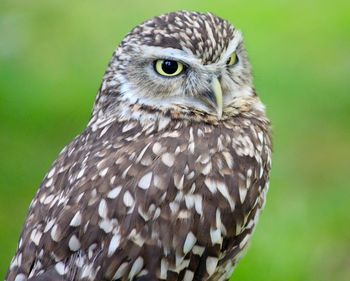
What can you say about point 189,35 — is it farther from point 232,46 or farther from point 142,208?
point 142,208

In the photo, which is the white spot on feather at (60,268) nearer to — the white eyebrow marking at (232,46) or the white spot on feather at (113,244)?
the white spot on feather at (113,244)

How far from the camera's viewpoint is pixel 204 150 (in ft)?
17.0

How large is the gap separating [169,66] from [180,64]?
5cm

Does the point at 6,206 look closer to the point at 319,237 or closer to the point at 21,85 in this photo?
the point at 21,85

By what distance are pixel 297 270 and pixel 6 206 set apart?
1.94 metres

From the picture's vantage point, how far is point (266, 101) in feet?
28.2

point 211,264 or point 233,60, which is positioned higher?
point 233,60

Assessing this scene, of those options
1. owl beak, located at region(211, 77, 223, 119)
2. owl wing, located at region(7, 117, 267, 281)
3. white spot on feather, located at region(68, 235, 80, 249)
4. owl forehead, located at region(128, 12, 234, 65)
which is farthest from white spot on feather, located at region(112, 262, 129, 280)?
owl forehead, located at region(128, 12, 234, 65)

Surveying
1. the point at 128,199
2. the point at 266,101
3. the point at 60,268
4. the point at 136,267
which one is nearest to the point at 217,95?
the point at 128,199

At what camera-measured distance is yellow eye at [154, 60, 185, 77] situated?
530 centimetres

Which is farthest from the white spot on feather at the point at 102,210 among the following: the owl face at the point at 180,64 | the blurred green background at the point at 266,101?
the blurred green background at the point at 266,101

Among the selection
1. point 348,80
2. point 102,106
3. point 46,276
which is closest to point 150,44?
point 102,106

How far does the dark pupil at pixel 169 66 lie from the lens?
5.30 meters

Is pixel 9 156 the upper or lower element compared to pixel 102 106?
lower
